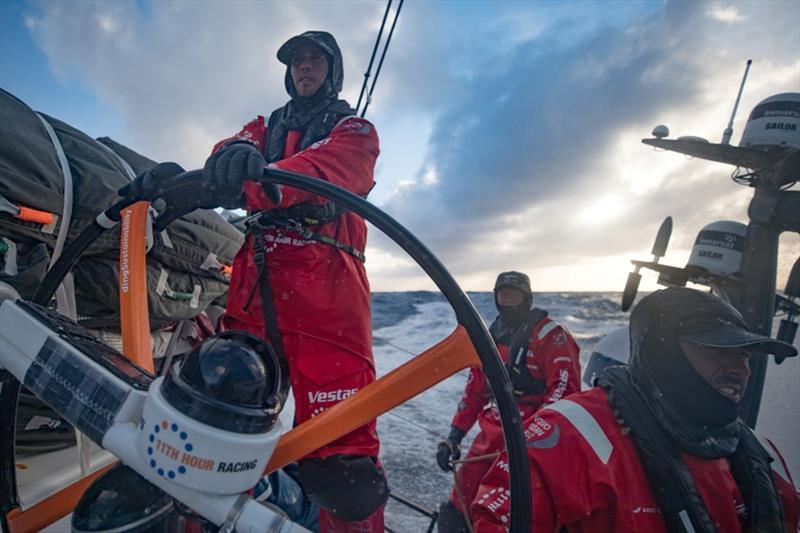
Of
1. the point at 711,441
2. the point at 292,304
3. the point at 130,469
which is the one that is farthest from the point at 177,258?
the point at 711,441

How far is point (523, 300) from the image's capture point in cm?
392

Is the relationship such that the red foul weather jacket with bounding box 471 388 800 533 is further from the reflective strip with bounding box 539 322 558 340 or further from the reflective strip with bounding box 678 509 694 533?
the reflective strip with bounding box 539 322 558 340

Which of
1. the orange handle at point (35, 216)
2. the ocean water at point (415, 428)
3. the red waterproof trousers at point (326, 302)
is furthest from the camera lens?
the ocean water at point (415, 428)

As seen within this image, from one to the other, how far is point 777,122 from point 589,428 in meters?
4.33

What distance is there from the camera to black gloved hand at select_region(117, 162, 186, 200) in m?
0.93

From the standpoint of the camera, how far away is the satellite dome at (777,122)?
3.94 m

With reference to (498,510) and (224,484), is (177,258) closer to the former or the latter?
(224,484)

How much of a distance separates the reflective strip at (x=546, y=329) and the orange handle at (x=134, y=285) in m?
3.09

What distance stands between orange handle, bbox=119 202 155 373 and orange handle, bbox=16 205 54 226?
1.76 ft

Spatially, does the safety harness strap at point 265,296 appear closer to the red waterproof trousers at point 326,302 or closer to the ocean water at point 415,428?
the red waterproof trousers at point 326,302

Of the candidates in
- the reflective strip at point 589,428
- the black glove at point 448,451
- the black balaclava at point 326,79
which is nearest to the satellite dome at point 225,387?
the reflective strip at point 589,428

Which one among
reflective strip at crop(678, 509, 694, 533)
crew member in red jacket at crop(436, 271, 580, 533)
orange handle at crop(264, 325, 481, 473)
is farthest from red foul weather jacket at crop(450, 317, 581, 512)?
orange handle at crop(264, 325, 481, 473)

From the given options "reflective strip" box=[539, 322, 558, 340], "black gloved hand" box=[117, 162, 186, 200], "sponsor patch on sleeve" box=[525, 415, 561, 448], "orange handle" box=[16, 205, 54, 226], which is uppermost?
"black gloved hand" box=[117, 162, 186, 200]

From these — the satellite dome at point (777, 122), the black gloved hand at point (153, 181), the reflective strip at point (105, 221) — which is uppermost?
the satellite dome at point (777, 122)
